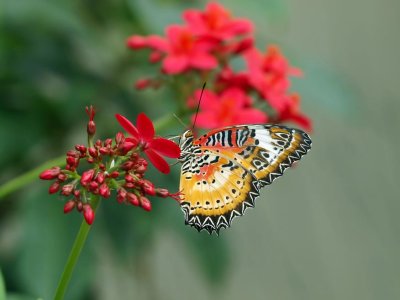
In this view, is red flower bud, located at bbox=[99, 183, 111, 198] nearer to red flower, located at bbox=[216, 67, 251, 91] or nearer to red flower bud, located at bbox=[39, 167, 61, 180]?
red flower bud, located at bbox=[39, 167, 61, 180]

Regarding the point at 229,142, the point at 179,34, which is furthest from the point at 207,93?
the point at 229,142

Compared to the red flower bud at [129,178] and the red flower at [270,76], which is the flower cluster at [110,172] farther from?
the red flower at [270,76]

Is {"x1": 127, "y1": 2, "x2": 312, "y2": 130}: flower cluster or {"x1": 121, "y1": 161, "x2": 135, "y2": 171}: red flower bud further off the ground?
{"x1": 127, "y1": 2, "x2": 312, "y2": 130}: flower cluster

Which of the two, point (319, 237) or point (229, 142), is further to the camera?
point (319, 237)

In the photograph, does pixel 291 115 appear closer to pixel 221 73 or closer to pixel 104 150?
pixel 221 73

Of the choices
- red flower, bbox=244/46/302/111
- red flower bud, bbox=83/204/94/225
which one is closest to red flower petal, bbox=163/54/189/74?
red flower, bbox=244/46/302/111

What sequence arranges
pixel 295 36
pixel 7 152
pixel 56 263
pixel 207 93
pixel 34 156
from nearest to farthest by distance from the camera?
pixel 207 93 → pixel 56 263 → pixel 7 152 → pixel 34 156 → pixel 295 36

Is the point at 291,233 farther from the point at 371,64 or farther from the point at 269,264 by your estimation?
the point at 371,64
